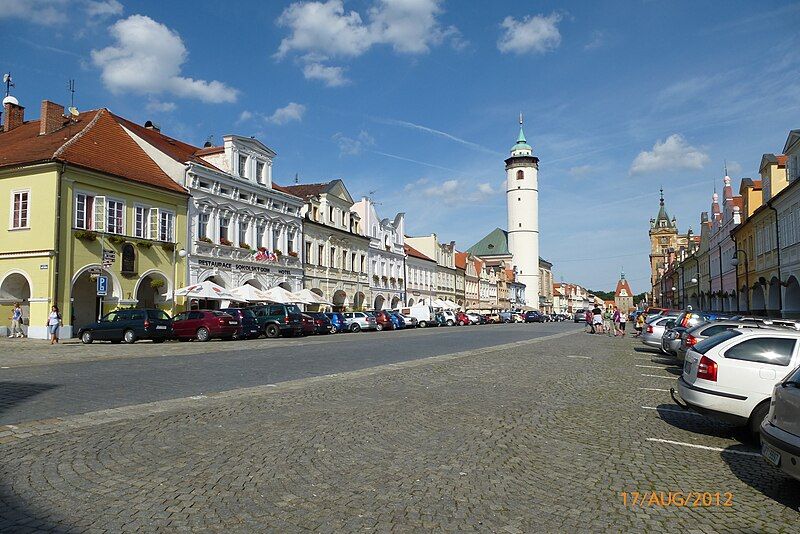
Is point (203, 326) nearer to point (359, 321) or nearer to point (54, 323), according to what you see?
point (54, 323)

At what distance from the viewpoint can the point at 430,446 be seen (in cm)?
781

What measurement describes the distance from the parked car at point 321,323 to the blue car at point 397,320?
33.9 feet

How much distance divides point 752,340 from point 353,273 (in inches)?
2156

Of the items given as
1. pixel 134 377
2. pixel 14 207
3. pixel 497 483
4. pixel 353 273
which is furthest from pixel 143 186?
pixel 497 483

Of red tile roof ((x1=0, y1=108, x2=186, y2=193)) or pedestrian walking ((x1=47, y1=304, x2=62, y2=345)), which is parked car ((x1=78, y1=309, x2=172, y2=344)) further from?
red tile roof ((x1=0, y1=108, x2=186, y2=193))

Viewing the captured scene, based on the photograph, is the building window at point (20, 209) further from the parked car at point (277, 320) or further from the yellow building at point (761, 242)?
the yellow building at point (761, 242)

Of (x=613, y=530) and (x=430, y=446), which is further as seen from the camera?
(x=430, y=446)

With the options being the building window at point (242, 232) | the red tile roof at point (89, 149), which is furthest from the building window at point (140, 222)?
the building window at point (242, 232)

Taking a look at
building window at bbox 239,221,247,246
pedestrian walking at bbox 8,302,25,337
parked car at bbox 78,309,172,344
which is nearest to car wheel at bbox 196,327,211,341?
A: parked car at bbox 78,309,172,344

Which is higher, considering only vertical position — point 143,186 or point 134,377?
point 143,186

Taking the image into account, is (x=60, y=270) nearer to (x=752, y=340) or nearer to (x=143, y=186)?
A: (x=143, y=186)

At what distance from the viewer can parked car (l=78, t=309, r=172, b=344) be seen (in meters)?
28.8

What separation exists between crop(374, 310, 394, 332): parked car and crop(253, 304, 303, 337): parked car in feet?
44.5

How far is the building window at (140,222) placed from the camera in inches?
1385
